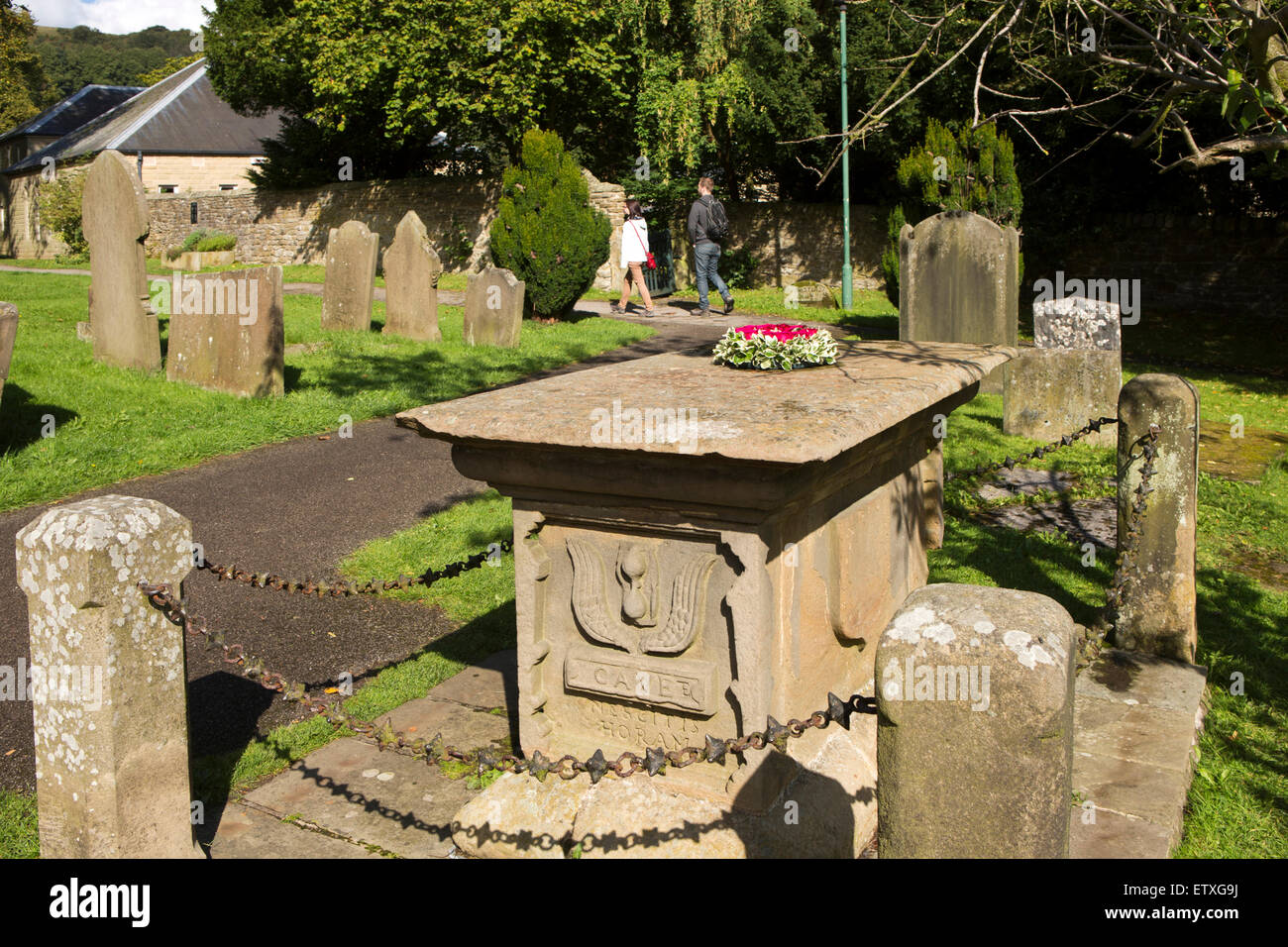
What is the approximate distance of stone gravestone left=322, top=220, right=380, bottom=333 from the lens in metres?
13.4

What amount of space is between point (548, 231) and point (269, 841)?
43.7 feet

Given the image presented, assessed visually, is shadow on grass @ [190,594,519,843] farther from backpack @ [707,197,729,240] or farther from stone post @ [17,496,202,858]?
backpack @ [707,197,729,240]

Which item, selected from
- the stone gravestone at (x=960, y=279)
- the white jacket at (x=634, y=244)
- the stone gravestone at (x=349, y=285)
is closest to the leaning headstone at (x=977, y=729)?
the stone gravestone at (x=960, y=279)

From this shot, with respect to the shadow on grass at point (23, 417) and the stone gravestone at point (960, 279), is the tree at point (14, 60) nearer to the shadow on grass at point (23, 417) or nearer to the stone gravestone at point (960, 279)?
the shadow on grass at point (23, 417)

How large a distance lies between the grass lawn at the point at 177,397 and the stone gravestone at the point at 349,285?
36 centimetres

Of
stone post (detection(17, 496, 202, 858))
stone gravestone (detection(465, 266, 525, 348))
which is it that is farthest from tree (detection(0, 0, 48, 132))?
stone post (detection(17, 496, 202, 858))

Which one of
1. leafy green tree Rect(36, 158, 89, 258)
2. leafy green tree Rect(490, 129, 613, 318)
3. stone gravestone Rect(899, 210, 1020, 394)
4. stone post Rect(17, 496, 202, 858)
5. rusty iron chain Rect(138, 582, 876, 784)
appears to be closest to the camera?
rusty iron chain Rect(138, 582, 876, 784)

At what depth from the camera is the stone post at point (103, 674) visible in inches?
116

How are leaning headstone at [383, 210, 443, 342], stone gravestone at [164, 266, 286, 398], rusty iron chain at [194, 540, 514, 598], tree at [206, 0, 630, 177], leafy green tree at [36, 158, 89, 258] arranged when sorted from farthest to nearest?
leafy green tree at [36, 158, 89, 258], tree at [206, 0, 630, 177], leaning headstone at [383, 210, 443, 342], stone gravestone at [164, 266, 286, 398], rusty iron chain at [194, 540, 514, 598]

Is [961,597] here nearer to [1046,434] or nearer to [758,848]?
Result: [758,848]

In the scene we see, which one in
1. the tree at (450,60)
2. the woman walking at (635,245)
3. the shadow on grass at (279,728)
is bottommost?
the shadow on grass at (279,728)

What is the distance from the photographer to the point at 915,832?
2174mm

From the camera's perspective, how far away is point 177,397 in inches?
380

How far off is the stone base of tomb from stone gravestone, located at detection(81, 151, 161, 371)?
818 centimetres
